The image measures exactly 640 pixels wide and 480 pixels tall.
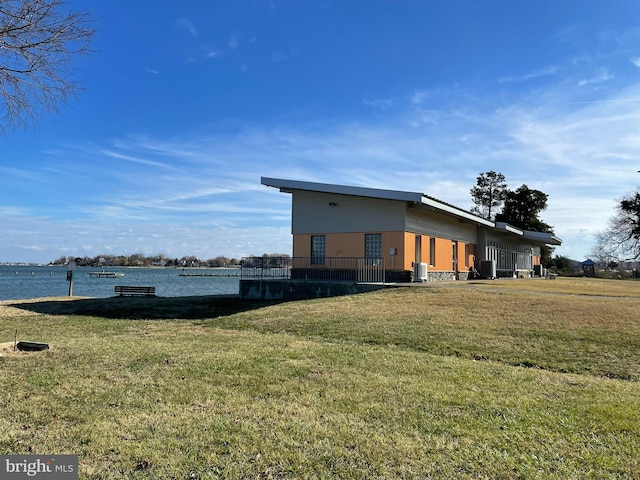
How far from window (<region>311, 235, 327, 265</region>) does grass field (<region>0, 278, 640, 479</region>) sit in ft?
32.4

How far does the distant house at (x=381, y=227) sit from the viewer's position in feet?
64.4

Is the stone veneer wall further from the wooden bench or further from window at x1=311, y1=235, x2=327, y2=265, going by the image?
the wooden bench

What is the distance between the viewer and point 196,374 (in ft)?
21.5

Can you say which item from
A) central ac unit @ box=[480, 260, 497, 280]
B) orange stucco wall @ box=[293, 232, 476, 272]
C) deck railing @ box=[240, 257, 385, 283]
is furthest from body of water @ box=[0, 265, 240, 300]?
central ac unit @ box=[480, 260, 497, 280]

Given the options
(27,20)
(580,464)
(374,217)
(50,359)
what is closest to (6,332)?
(50,359)

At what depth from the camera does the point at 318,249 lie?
21781 mm

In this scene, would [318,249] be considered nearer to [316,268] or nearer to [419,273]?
[316,268]

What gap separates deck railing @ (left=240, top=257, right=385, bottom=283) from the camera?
2014cm

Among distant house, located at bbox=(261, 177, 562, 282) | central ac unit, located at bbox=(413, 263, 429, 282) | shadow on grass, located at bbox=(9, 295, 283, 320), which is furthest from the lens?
distant house, located at bbox=(261, 177, 562, 282)

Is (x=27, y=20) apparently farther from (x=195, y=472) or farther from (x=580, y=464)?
(x=580, y=464)

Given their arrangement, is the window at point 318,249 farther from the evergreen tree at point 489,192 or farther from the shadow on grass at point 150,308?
the evergreen tree at point 489,192

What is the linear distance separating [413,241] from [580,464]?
55.4 feet

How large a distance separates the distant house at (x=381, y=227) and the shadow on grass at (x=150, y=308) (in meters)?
4.60

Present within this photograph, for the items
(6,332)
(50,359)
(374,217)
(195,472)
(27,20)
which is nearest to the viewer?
(195,472)
